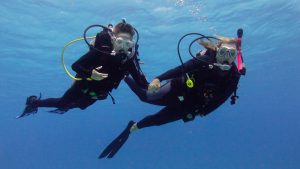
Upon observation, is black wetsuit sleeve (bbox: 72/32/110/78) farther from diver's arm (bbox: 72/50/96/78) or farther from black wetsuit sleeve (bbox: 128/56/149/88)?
black wetsuit sleeve (bbox: 128/56/149/88)

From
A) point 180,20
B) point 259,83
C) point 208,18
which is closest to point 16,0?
point 180,20

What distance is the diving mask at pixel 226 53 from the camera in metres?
7.01

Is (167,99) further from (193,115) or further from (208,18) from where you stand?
(208,18)

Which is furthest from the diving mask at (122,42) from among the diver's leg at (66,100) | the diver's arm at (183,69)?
the diver's leg at (66,100)

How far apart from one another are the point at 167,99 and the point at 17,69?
28225mm

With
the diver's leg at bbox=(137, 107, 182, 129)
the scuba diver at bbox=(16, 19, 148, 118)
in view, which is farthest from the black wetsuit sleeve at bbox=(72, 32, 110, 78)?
the diver's leg at bbox=(137, 107, 182, 129)

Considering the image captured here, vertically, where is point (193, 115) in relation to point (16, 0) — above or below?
below

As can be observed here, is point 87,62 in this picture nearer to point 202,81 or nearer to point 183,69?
point 183,69

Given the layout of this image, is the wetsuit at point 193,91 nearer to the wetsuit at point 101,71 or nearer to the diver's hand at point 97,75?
the wetsuit at point 101,71

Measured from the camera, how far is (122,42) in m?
6.89

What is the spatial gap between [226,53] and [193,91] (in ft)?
4.24

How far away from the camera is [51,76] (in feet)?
121

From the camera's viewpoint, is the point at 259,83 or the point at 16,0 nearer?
the point at 16,0

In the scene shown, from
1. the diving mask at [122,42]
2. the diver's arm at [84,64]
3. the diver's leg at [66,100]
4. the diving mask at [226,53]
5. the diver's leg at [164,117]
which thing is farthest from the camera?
the diver's leg at [164,117]
